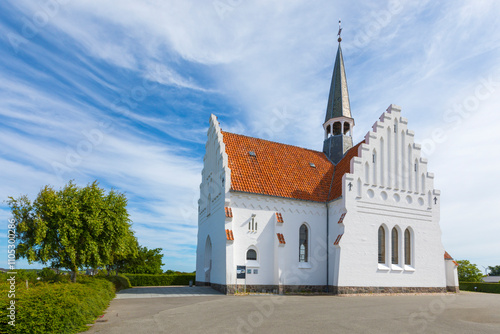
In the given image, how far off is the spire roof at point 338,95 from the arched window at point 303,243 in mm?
11960

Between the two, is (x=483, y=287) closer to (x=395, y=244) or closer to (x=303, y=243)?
(x=395, y=244)

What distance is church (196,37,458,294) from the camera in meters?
24.5

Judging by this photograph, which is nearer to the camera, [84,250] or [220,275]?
[84,250]

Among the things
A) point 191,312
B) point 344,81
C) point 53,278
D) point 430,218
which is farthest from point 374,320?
point 344,81

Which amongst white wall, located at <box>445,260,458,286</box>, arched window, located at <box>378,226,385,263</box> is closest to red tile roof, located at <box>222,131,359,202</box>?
arched window, located at <box>378,226,385,263</box>

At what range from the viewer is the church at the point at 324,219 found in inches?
965

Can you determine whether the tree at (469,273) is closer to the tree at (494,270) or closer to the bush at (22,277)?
the tree at (494,270)

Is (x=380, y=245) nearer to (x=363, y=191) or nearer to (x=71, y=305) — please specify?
(x=363, y=191)

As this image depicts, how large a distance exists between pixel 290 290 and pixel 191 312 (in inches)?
483

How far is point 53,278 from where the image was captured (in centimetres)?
1945

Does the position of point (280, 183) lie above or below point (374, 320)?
above

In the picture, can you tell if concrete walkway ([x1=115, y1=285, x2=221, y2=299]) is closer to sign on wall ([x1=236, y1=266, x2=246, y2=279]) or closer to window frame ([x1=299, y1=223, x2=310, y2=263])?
sign on wall ([x1=236, y1=266, x2=246, y2=279])

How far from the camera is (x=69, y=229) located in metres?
19.0

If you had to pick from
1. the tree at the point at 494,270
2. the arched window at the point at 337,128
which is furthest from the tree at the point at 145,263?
the tree at the point at 494,270
